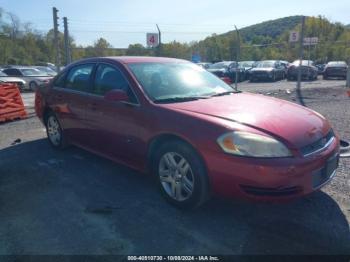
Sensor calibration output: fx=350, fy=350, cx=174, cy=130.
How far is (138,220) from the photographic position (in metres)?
3.52

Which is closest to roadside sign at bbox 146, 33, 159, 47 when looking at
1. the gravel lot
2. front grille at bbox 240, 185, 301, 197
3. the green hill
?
the gravel lot

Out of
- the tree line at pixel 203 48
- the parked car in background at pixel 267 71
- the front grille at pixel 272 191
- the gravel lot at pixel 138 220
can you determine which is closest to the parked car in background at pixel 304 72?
the parked car in background at pixel 267 71

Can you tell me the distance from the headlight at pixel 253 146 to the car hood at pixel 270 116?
0.09m

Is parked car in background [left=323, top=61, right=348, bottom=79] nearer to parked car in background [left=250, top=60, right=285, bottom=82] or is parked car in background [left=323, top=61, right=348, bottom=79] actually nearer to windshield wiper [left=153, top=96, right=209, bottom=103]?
parked car in background [left=250, top=60, right=285, bottom=82]

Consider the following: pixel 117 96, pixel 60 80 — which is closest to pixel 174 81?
pixel 117 96

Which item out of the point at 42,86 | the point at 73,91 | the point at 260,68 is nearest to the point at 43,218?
the point at 73,91

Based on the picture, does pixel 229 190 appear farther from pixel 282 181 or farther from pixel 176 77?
pixel 176 77

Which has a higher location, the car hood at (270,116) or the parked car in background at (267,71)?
the parked car in background at (267,71)

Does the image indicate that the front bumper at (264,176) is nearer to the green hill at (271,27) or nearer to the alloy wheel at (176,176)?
the alloy wheel at (176,176)

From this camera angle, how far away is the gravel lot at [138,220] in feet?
10.0

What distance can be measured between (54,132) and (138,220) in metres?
3.10

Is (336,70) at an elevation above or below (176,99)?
above

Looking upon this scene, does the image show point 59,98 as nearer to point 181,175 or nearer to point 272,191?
point 181,175

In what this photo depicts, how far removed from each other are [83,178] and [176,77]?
1.82 meters
